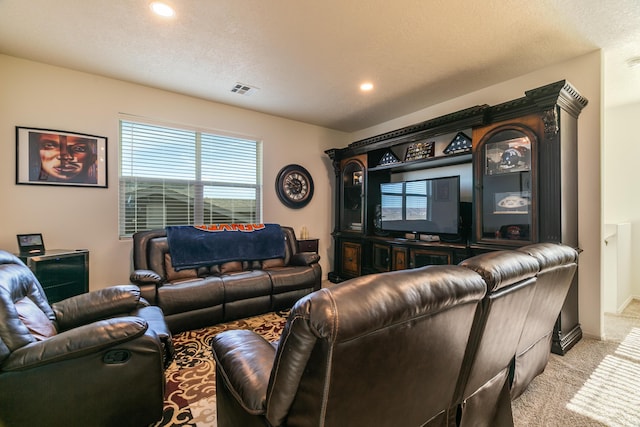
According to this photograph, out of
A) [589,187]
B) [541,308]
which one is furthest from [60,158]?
[589,187]

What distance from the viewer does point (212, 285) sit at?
2.98m

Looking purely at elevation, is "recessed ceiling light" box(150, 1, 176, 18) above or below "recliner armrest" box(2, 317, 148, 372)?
above

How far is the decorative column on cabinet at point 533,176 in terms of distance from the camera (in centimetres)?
251

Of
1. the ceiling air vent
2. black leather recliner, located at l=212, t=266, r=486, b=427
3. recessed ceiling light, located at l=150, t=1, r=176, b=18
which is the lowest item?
black leather recliner, located at l=212, t=266, r=486, b=427

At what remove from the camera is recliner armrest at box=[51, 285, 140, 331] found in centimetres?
188

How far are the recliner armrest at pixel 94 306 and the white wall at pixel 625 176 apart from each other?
551 centimetres

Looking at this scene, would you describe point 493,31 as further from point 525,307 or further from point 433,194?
point 525,307

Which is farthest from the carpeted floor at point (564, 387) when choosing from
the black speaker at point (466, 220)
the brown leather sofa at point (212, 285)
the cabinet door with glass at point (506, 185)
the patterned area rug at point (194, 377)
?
the black speaker at point (466, 220)

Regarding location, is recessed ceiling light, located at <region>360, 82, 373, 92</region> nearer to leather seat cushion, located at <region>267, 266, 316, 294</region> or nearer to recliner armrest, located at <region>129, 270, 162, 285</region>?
leather seat cushion, located at <region>267, 266, 316, 294</region>

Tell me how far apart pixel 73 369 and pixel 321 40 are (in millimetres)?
Answer: 2827

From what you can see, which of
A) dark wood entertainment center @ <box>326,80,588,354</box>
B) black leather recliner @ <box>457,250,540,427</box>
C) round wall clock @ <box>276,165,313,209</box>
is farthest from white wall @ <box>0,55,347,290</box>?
black leather recliner @ <box>457,250,540,427</box>

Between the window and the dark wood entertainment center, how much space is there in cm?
199

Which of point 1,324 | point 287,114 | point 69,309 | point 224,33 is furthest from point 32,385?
point 287,114

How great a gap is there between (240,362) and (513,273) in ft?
4.05
